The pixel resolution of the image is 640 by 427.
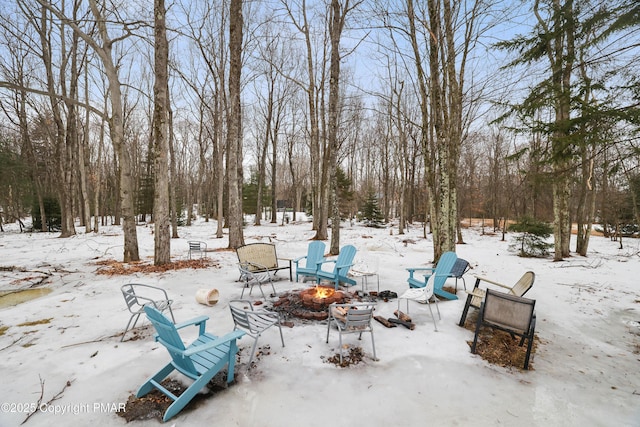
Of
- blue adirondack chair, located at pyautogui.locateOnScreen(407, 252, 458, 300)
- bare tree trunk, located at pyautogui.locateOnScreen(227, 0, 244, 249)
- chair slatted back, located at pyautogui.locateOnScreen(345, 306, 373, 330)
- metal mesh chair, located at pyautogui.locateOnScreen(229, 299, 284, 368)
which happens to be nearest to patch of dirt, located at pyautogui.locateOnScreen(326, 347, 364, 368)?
chair slatted back, located at pyautogui.locateOnScreen(345, 306, 373, 330)

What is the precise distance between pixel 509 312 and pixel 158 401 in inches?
165

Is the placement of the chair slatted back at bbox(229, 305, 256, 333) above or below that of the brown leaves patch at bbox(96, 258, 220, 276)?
above

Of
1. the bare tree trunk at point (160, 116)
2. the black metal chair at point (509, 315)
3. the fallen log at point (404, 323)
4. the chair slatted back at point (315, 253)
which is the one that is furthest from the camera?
the bare tree trunk at point (160, 116)

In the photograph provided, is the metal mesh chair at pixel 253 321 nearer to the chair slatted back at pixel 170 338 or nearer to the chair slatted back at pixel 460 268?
the chair slatted back at pixel 170 338

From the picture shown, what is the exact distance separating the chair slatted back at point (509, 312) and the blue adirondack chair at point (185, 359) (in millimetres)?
3288

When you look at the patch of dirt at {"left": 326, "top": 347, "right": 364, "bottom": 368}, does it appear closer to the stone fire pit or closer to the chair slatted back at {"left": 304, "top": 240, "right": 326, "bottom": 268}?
the stone fire pit

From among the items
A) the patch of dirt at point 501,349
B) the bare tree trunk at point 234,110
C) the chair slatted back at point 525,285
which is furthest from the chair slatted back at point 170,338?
the bare tree trunk at point 234,110

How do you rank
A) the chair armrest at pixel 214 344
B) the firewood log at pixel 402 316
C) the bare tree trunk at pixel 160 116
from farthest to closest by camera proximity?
the bare tree trunk at pixel 160 116 → the firewood log at pixel 402 316 → the chair armrest at pixel 214 344

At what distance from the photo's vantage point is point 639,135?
3914 mm

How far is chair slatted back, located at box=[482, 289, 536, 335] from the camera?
3488 mm

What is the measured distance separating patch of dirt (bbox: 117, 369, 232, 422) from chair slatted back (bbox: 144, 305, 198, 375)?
10.3 inches

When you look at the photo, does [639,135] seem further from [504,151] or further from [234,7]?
[504,151]

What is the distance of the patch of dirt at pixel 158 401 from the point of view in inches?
96.5

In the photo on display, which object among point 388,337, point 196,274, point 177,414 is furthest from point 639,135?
point 196,274
